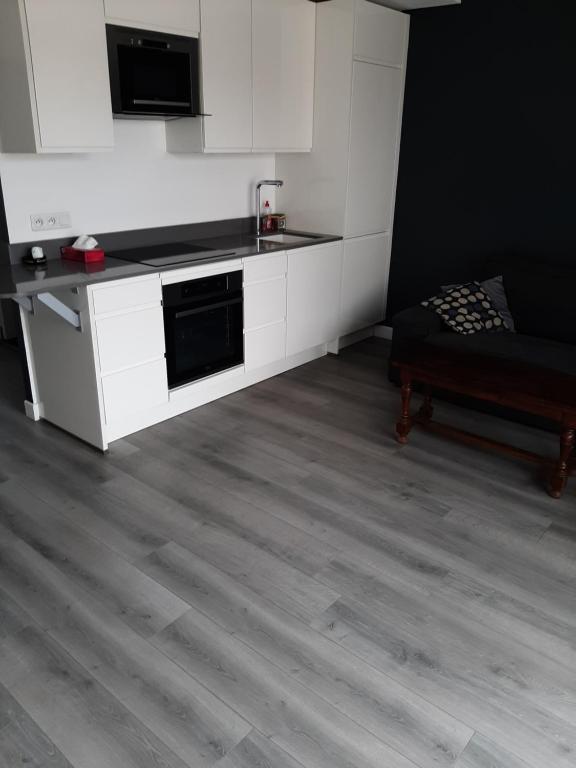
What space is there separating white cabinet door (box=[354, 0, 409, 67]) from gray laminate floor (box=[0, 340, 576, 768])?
8.38 feet

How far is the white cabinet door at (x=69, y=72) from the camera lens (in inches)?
110

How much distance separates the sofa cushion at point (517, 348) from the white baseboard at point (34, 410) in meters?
2.32

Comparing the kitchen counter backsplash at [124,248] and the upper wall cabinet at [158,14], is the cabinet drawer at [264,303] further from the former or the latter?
the upper wall cabinet at [158,14]

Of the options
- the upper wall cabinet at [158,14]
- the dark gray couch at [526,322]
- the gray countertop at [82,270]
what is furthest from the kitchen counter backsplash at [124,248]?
the upper wall cabinet at [158,14]

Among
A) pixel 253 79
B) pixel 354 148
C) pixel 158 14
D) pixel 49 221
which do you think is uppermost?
pixel 158 14

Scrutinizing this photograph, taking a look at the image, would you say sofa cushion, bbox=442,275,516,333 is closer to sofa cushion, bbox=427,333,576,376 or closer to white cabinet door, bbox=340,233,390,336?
sofa cushion, bbox=427,333,576,376

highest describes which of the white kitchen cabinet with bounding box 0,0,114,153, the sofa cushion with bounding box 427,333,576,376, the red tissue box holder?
the white kitchen cabinet with bounding box 0,0,114,153

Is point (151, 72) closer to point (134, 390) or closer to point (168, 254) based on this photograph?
point (168, 254)

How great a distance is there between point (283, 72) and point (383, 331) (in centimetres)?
211

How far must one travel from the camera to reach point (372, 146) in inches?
173

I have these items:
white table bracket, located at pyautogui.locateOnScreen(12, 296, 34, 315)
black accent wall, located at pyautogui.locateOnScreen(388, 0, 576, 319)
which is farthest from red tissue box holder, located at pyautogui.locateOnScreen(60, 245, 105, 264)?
black accent wall, located at pyautogui.locateOnScreen(388, 0, 576, 319)

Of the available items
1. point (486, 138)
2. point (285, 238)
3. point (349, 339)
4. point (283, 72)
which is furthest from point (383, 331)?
point (283, 72)

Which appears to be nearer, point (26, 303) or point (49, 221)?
point (26, 303)

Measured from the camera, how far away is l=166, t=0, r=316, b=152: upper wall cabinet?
3.57m
